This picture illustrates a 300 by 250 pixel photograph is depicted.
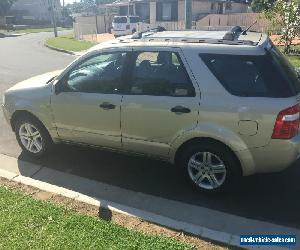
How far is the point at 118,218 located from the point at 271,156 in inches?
74.3

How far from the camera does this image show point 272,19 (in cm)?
1755

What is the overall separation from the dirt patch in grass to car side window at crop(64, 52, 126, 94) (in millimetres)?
1482

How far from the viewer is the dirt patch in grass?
4152 millimetres

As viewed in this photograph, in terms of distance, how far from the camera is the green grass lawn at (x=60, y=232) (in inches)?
160

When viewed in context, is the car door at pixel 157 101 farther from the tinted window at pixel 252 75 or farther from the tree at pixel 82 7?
the tree at pixel 82 7

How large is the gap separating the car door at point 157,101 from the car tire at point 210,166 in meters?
0.29

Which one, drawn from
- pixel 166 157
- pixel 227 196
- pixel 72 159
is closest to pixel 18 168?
pixel 72 159

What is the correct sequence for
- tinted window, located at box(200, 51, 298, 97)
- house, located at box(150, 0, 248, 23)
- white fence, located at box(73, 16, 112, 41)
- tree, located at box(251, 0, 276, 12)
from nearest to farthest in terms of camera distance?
tinted window, located at box(200, 51, 298, 97) < tree, located at box(251, 0, 276, 12) < white fence, located at box(73, 16, 112, 41) < house, located at box(150, 0, 248, 23)

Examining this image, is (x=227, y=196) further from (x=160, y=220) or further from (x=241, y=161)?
(x=160, y=220)

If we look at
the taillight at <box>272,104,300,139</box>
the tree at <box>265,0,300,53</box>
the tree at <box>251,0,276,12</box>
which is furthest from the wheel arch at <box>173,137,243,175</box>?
the tree at <box>251,0,276,12</box>

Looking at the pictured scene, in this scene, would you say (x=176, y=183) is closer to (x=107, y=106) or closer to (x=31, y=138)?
(x=107, y=106)

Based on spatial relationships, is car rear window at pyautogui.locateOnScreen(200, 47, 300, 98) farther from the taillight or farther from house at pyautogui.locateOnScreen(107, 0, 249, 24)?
house at pyautogui.locateOnScreen(107, 0, 249, 24)

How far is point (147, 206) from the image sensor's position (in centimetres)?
499

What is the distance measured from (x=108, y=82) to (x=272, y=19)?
14012 mm
